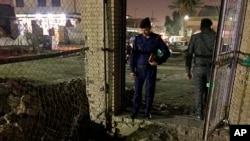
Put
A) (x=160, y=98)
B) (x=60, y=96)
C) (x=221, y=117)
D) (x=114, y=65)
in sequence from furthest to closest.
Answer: (x=160, y=98) → (x=60, y=96) → (x=114, y=65) → (x=221, y=117)

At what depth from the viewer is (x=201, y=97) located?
15.0 ft

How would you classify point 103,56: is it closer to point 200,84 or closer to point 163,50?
point 163,50

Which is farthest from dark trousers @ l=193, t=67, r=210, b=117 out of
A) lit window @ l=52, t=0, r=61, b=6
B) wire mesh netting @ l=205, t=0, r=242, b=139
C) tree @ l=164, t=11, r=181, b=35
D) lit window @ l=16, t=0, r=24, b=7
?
tree @ l=164, t=11, r=181, b=35

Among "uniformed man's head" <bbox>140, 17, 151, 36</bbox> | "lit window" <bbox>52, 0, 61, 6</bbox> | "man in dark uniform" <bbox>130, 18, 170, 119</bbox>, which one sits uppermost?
"lit window" <bbox>52, 0, 61, 6</bbox>

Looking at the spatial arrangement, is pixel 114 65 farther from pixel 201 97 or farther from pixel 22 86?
pixel 22 86

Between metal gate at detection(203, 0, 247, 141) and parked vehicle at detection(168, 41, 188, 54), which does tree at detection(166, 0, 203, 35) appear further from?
metal gate at detection(203, 0, 247, 141)

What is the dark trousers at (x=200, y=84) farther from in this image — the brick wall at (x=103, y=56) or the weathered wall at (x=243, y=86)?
the brick wall at (x=103, y=56)

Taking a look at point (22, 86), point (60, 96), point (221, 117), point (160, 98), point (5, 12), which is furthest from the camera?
point (5, 12)

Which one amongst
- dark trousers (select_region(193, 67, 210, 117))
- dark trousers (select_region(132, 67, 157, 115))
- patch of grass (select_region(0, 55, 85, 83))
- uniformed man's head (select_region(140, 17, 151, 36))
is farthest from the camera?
patch of grass (select_region(0, 55, 85, 83))

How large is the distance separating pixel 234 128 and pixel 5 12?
38.0 meters

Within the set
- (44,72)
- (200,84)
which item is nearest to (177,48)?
(44,72)

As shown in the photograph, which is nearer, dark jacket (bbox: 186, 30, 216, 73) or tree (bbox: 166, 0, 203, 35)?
dark jacket (bbox: 186, 30, 216, 73)

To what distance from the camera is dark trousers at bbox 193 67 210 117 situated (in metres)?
4.45

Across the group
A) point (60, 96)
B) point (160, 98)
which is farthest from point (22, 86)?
point (160, 98)
